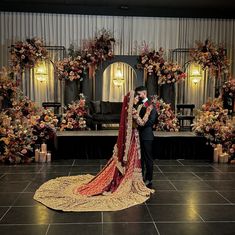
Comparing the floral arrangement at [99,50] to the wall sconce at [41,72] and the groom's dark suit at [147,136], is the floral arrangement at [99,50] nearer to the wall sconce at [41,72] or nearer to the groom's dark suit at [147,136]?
the wall sconce at [41,72]

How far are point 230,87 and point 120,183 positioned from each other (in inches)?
218

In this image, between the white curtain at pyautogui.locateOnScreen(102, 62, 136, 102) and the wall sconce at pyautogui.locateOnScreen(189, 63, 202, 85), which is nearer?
the white curtain at pyautogui.locateOnScreen(102, 62, 136, 102)

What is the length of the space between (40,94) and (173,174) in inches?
242

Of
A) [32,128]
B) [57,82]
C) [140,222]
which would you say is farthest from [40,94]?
[140,222]

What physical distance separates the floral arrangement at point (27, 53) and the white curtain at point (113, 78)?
2.06 meters

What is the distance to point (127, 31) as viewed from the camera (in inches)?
424

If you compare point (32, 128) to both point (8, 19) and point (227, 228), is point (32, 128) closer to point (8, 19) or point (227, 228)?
point (227, 228)

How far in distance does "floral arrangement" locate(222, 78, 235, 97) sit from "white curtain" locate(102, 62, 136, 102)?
2.87 m

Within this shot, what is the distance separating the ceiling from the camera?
9969 mm

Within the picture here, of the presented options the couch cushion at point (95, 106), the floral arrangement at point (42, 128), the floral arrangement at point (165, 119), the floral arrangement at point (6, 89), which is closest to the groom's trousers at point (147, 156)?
the floral arrangement at point (42, 128)

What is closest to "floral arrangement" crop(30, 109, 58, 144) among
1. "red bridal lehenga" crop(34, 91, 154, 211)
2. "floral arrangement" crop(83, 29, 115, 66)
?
"red bridal lehenga" crop(34, 91, 154, 211)

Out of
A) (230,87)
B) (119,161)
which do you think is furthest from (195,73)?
(119,161)

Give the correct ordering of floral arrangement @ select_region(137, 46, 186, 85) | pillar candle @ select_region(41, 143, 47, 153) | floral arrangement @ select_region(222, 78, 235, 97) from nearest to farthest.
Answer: pillar candle @ select_region(41, 143, 47, 153) → floral arrangement @ select_region(222, 78, 235, 97) → floral arrangement @ select_region(137, 46, 186, 85)

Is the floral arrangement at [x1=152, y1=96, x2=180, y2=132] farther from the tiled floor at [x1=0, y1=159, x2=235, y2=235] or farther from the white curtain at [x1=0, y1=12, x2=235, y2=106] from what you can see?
the tiled floor at [x1=0, y1=159, x2=235, y2=235]
